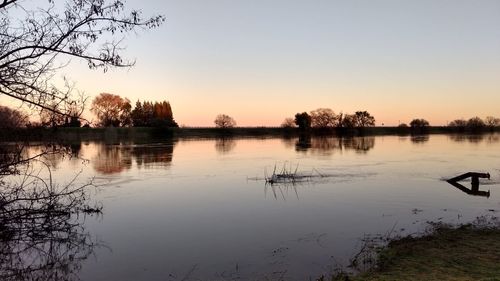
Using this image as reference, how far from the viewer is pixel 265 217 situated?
60.4 feet

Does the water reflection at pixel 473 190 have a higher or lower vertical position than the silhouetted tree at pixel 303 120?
lower

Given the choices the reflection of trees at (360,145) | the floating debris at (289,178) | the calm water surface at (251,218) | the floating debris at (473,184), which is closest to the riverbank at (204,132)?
the floating debris at (289,178)

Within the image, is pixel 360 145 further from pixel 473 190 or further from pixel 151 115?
pixel 151 115

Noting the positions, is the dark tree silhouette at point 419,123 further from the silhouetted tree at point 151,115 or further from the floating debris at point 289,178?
the floating debris at point 289,178

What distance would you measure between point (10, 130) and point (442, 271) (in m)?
9.42

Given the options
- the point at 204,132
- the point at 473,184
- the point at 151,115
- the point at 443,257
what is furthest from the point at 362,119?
the point at 443,257

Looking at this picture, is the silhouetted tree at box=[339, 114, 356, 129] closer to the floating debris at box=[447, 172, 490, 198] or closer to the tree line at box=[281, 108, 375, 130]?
the tree line at box=[281, 108, 375, 130]

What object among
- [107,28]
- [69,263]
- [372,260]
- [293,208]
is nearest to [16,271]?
[69,263]

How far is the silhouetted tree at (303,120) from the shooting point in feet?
555

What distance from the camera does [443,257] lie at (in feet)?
37.4

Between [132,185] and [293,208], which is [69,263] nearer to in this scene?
[293,208]

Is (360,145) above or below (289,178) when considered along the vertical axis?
above

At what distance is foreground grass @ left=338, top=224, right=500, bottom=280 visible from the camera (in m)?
9.75

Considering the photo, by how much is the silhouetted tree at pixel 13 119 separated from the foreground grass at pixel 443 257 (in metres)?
7.26
